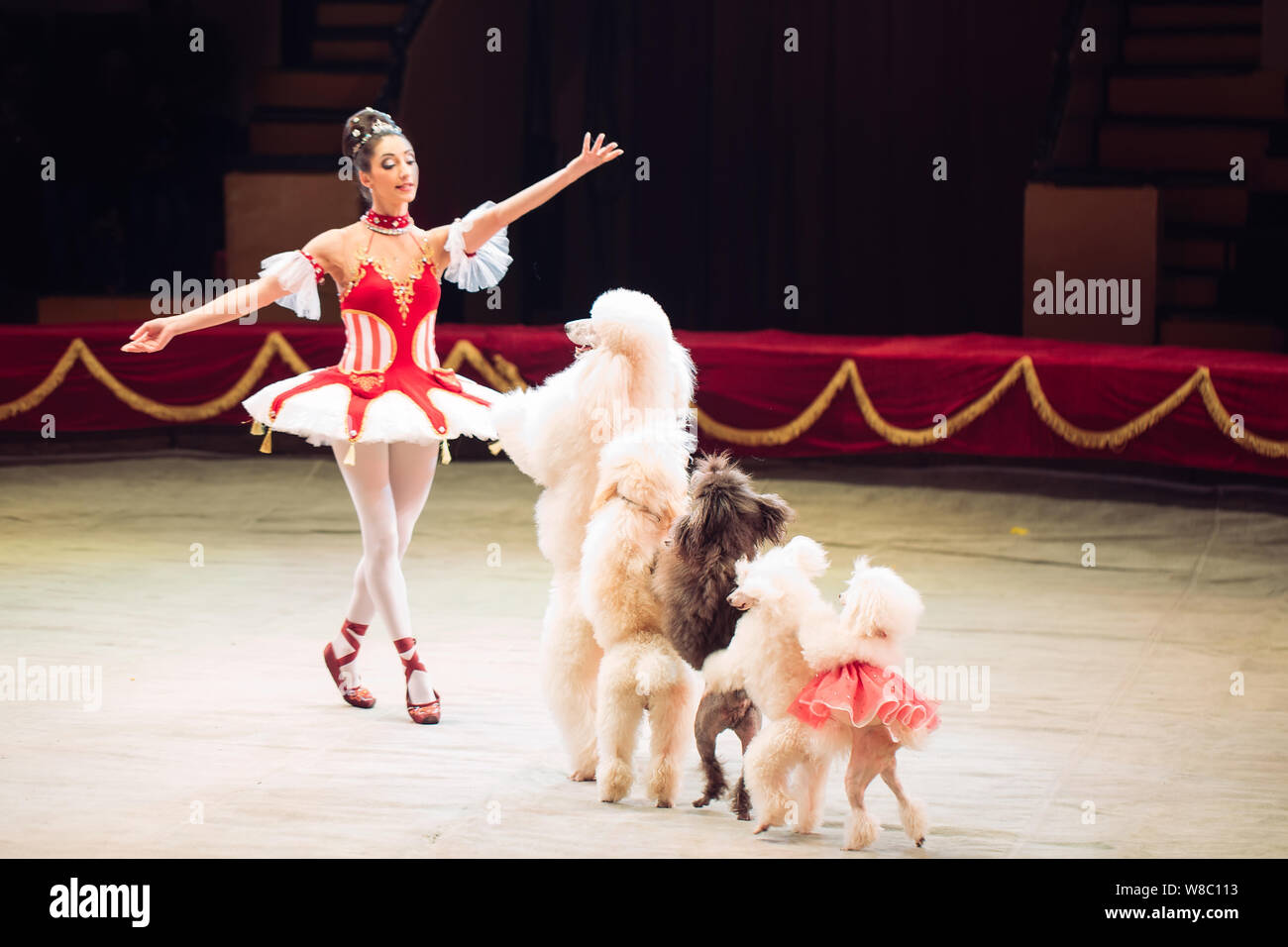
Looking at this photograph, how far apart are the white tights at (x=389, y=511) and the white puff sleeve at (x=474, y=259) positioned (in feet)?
1.56

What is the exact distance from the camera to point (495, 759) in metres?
4.39

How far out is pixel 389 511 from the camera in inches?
186

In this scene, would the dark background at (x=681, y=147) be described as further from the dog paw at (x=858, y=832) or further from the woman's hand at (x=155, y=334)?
the dog paw at (x=858, y=832)

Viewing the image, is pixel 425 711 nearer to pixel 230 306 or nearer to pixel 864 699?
pixel 230 306

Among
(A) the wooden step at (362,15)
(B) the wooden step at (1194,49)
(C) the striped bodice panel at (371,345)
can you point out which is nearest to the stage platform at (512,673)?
(C) the striped bodice panel at (371,345)

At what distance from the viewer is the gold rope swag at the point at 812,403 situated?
25.1 feet

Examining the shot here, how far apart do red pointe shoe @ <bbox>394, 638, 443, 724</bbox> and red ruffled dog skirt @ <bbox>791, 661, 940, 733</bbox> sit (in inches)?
53.4

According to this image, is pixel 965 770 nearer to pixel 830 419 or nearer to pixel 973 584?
pixel 973 584

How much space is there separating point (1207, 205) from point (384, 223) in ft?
20.0

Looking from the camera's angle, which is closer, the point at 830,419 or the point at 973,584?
the point at 973,584

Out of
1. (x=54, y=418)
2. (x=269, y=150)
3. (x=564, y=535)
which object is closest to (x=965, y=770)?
(x=564, y=535)

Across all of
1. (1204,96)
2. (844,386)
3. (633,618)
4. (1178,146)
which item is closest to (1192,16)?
(1204,96)

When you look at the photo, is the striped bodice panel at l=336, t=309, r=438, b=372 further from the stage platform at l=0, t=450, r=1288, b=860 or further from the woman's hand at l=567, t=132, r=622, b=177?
the stage platform at l=0, t=450, r=1288, b=860

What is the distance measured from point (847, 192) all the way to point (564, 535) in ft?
21.7
